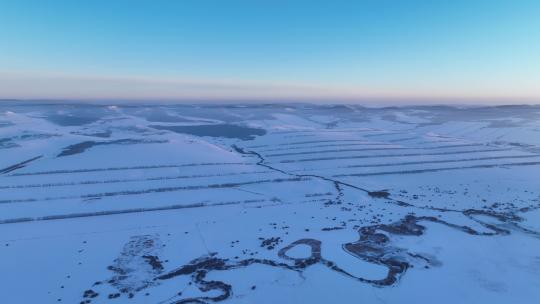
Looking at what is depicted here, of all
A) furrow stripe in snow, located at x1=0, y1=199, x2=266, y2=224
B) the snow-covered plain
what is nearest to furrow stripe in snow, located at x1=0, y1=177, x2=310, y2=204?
the snow-covered plain

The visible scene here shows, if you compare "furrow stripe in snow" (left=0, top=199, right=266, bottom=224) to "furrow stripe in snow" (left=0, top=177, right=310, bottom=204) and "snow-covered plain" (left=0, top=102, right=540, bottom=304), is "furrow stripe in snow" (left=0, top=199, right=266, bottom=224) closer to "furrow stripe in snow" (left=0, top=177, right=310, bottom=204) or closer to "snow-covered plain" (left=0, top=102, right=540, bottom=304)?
"snow-covered plain" (left=0, top=102, right=540, bottom=304)

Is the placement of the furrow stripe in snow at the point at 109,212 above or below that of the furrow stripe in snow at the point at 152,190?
below

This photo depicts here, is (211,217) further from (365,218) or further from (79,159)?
(79,159)

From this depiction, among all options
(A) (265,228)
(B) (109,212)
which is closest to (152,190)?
(B) (109,212)

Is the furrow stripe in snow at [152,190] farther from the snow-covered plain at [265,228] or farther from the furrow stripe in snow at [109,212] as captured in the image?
the furrow stripe in snow at [109,212]

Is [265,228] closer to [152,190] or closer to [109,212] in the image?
[109,212]

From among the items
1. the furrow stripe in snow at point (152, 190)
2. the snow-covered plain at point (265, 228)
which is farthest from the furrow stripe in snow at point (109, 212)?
the furrow stripe in snow at point (152, 190)

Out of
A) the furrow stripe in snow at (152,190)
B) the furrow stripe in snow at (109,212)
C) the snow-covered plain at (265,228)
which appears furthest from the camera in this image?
the furrow stripe in snow at (152,190)

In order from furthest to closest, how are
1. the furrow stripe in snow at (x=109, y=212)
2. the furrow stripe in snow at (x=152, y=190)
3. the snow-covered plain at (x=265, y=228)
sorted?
the furrow stripe in snow at (x=152, y=190)
the furrow stripe in snow at (x=109, y=212)
the snow-covered plain at (x=265, y=228)

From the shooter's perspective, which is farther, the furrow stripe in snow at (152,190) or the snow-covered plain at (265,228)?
the furrow stripe in snow at (152,190)
